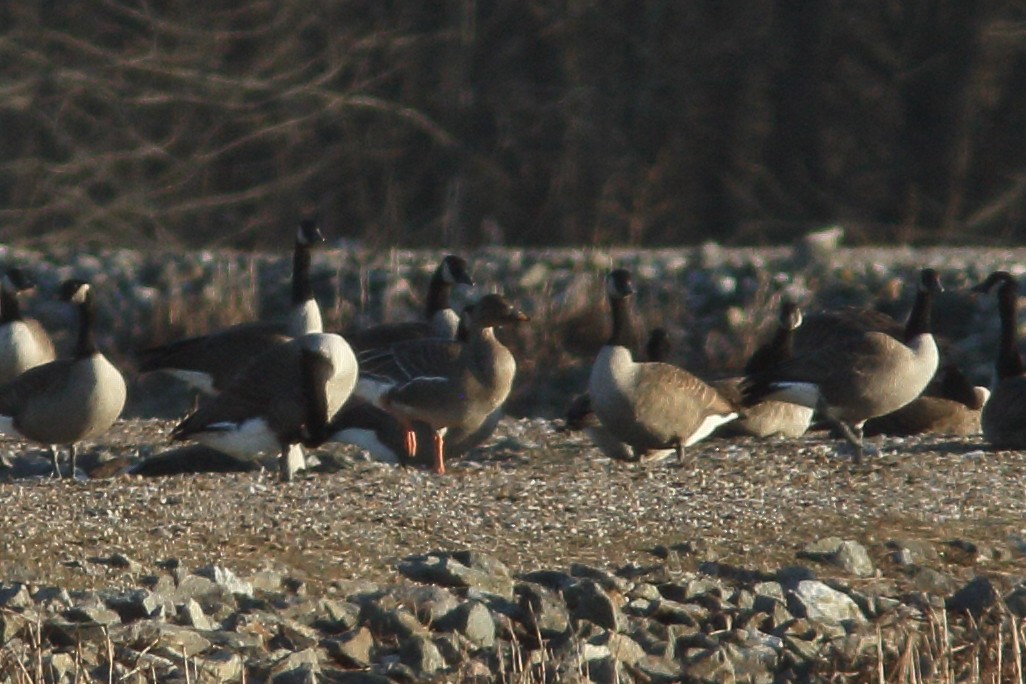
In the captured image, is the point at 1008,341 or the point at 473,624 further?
the point at 1008,341

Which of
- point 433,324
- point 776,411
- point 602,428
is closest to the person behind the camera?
point 602,428

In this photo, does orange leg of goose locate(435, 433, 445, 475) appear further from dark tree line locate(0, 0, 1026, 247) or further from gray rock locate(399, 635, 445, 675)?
dark tree line locate(0, 0, 1026, 247)

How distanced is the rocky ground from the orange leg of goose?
0.89 feet

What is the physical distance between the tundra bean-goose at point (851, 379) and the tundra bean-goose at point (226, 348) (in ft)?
11.4

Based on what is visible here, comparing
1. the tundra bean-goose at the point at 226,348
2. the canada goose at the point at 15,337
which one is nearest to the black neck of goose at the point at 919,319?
the tundra bean-goose at the point at 226,348

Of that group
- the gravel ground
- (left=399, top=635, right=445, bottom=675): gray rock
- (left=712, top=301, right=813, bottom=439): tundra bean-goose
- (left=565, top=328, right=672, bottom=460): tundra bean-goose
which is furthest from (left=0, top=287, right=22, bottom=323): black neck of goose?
(left=399, top=635, right=445, bottom=675): gray rock

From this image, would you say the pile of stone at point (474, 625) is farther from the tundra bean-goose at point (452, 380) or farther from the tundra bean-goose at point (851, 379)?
the tundra bean-goose at point (452, 380)

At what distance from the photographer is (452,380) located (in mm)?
11688

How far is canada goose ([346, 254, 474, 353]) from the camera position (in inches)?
527

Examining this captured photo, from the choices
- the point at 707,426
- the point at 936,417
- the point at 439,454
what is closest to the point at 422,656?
the point at 439,454

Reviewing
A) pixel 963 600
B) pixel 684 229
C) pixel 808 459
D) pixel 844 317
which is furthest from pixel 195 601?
pixel 684 229

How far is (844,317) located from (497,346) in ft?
8.53

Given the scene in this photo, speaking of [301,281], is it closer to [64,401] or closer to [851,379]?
[64,401]

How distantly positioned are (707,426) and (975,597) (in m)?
4.00
